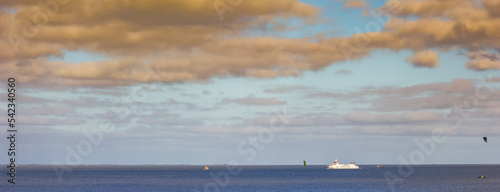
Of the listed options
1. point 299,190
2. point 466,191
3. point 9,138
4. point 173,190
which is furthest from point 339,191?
point 9,138

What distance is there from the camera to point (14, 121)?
63969 mm

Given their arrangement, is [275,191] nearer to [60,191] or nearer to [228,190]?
[228,190]

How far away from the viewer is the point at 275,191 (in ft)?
514

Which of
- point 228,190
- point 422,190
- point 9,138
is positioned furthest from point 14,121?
point 422,190

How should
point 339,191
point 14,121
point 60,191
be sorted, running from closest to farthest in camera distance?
point 14,121 < point 339,191 < point 60,191

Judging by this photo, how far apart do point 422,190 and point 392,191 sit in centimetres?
945

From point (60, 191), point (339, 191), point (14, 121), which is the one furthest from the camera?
point (60, 191)

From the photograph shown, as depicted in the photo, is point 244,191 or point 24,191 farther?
point 24,191

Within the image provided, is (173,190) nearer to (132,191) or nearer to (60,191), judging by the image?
(132,191)

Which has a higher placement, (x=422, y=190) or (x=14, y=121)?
(x=14, y=121)

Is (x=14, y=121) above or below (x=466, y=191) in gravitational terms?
above

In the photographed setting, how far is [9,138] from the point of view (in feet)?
216

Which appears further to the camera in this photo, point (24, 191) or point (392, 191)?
point (24, 191)

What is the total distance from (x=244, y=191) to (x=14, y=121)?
3825 inches
